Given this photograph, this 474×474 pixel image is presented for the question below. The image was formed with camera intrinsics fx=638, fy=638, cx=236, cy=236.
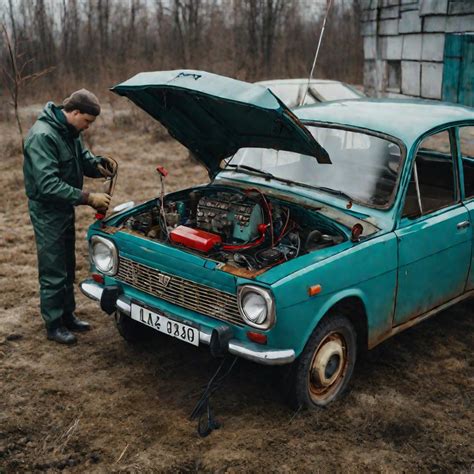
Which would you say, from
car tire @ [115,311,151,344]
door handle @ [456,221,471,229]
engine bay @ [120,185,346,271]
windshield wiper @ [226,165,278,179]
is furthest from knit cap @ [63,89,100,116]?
door handle @ [456,221,471,229]

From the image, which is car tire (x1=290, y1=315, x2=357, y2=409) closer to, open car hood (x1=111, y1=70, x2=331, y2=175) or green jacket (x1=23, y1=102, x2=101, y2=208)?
→ open car hood (x1=111, y1=70, x2=331, y2=175)

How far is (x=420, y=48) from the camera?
1310cm

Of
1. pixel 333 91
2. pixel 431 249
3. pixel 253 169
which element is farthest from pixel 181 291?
pixel 333 91

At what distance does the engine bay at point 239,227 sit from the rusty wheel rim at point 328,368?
0.59 meters

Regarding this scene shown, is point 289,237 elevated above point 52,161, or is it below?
below

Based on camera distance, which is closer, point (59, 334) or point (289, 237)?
point (289, 237)

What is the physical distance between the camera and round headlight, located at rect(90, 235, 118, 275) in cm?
427

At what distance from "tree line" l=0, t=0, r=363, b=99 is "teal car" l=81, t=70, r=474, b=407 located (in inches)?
624

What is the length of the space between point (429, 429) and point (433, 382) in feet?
2.03

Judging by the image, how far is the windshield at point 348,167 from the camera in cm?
441

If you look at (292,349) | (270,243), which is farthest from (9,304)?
(292,349)

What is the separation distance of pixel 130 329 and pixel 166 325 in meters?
0.91

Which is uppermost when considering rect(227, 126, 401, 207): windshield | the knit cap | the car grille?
the knit cap

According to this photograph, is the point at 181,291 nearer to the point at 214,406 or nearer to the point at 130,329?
the point at 214,406
